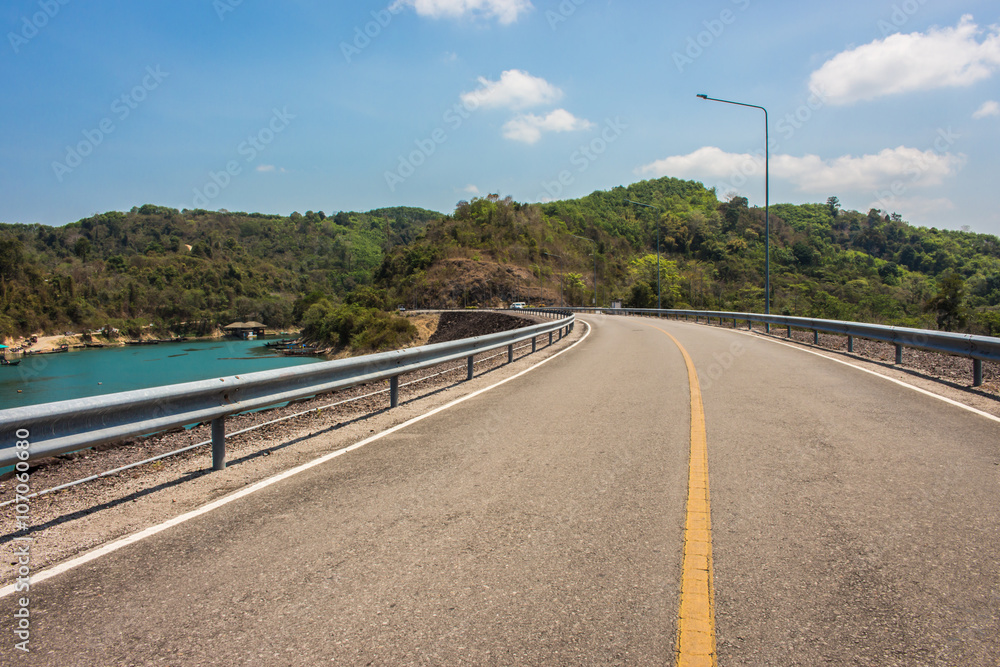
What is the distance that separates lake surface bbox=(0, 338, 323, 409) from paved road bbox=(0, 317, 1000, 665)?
34.9m

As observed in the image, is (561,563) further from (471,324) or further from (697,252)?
(697,252)

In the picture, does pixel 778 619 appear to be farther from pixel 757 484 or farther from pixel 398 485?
pixel 398 485

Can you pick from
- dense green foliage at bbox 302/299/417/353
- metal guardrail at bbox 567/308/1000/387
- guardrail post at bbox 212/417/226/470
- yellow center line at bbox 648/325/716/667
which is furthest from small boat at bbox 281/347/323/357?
yellow center line at bbox 648/325/716/667

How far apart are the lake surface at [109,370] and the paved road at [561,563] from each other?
34.9 m

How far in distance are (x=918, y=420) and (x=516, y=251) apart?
12131 cm

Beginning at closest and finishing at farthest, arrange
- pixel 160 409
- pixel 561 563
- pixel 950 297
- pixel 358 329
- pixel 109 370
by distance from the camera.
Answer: pixel 561 563, pixel 160 409, pixel 950 297, pixel 109 370, pixel 358 329

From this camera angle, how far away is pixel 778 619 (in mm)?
2783

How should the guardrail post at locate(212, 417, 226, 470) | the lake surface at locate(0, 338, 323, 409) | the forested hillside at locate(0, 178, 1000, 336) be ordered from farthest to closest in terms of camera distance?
the forested hillside at locate(0, 178, 1000, 336), the lake surface at locate(0, 338, 323, 409), the guardrail post at locate(212, 417, 226, 470)

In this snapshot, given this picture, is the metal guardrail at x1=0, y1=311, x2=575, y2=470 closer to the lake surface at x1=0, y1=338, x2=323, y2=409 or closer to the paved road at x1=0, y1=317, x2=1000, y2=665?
the paved road at x1=0, y1=317, x2=1000, y2=665

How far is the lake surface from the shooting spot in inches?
2119

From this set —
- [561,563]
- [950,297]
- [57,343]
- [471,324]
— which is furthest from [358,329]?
[561,563]

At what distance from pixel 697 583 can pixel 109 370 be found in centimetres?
9311

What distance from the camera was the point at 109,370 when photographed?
78.6 metres

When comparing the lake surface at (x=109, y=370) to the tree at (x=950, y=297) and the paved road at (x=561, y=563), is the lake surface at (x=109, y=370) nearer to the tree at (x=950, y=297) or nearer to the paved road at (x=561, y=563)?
the paved road at (x=561, y=563)
